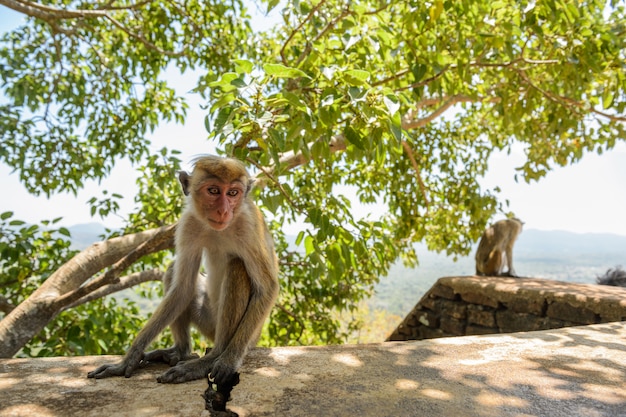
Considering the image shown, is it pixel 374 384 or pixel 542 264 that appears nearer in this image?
pixel 374 384

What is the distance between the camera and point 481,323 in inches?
231

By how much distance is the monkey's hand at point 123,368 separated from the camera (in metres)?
2.26

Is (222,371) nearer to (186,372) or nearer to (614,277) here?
(186,372)

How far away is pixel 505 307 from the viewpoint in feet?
18.6

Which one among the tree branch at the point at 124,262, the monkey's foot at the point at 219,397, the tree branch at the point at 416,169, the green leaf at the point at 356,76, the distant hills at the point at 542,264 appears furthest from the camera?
the distant hills at the point at 542,264

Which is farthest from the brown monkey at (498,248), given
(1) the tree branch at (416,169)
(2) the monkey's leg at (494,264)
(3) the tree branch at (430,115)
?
(3) the tree branch at (430,115)

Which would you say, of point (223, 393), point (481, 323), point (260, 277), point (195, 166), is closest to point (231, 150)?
point (195, 166)

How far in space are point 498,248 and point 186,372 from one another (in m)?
6.24

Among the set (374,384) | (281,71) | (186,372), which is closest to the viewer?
(374,384)

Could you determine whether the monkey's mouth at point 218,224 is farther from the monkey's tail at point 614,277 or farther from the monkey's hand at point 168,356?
the monkey's tail at point 614,277

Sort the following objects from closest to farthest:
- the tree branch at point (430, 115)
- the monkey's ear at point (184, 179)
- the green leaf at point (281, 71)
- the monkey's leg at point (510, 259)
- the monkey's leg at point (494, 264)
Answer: the green leaf at point (281, 71), the monkey's ear at point (184, 179), the tree branch at point (430, 115), the monkey's leg at point (494, 264), the monkey's leg at point (510, 259)

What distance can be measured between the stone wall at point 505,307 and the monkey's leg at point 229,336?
376cm

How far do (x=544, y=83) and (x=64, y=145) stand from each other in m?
5.99

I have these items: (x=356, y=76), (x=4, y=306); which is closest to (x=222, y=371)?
(x=356, y=76)
